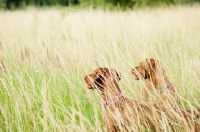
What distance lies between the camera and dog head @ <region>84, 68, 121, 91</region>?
2.06 meters

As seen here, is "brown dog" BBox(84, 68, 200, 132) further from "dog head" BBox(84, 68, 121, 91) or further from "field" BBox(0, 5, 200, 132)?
"field" BBox(0, 5, 200, 132)

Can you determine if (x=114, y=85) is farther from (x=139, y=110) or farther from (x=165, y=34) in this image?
(x=165, y=34)

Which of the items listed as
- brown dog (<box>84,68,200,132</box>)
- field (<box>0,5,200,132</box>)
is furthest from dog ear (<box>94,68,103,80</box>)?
field (<box>0,5,200,132</box>)

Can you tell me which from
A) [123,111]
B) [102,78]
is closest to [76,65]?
[102,78]

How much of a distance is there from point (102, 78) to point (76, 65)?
→ 3.06 feet

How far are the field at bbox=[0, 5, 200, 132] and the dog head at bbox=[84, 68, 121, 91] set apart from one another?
8cm

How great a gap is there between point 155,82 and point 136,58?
0.87 m

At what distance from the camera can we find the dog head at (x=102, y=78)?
6.75 feet

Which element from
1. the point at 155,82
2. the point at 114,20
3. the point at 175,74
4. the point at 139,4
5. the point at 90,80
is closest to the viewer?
the point at 90,80

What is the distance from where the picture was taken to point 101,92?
2.16 metres

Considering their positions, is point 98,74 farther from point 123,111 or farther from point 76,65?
point 76,65

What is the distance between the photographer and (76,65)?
3.04m

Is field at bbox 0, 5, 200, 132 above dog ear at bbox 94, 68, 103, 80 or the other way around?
the other way around

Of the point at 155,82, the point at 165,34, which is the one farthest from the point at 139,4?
the point at 155,82
